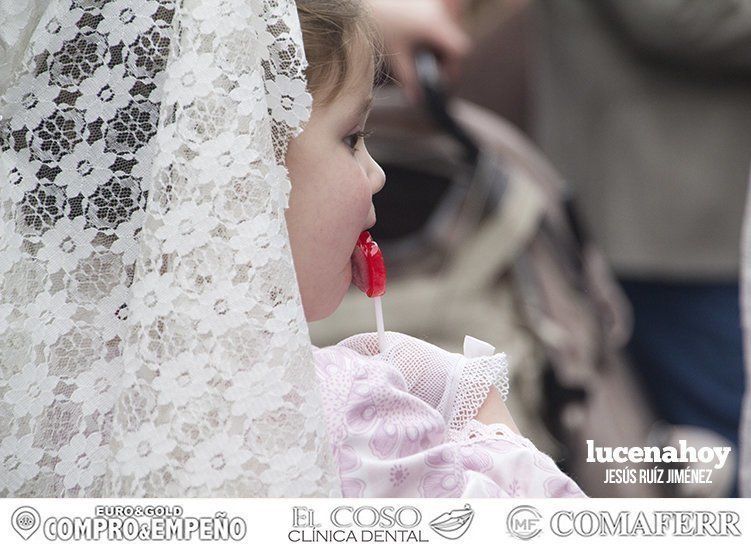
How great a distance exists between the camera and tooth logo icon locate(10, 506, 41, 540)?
83 cm

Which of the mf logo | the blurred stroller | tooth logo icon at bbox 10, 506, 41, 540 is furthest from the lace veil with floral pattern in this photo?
the blurred stroller

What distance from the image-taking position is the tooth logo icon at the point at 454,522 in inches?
32.4

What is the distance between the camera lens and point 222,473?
75 centimetres

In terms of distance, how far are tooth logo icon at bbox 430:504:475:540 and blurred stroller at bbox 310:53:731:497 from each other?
463 millimetres

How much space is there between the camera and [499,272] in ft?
5.12

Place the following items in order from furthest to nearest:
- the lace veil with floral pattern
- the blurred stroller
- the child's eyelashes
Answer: the blurred stroller, the child's eyelashes, the lace veil with floral pattern

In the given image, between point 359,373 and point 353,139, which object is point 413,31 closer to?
point 353,139

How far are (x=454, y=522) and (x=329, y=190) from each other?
10.6 inches

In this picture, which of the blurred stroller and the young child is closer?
the young child

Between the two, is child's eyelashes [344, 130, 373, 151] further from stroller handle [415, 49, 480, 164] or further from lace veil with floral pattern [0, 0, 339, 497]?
stroller handle [415, 49, 480, 164]

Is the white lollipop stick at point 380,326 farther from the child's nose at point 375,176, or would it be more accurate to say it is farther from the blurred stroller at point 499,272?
the blurred stroller at point 499,272

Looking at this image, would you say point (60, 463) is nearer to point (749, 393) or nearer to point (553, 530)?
point (553, 530)

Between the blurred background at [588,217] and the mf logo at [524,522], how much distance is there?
0.43 m

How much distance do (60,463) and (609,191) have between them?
1282mm
